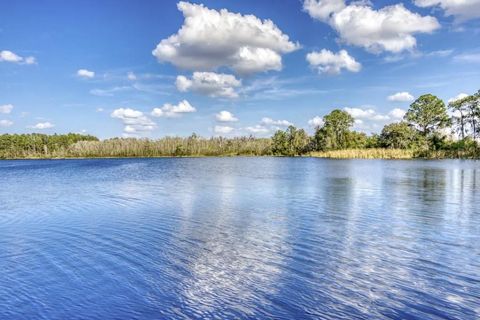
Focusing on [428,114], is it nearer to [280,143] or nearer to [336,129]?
[336,129]

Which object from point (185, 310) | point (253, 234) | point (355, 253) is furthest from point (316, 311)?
point (253, 234)

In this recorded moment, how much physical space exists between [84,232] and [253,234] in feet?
23.2

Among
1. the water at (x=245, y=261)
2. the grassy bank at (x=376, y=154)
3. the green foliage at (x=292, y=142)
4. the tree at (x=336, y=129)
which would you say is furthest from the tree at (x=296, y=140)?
the water at (x=245, y=261)

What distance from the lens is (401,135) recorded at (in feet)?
334

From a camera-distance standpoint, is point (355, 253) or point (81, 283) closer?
point (81, 283)

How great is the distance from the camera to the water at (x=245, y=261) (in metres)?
7.74

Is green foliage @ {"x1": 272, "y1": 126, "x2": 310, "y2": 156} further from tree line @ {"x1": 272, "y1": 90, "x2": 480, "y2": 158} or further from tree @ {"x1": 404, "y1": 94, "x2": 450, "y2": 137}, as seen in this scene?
tree @ {"x1": 404, "y1": 94, "x2": 450, "y2": 137}

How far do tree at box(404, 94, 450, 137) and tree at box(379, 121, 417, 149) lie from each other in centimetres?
248

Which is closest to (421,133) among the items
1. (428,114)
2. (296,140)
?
(428,114)

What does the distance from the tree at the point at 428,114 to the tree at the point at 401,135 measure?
2479 millimetres

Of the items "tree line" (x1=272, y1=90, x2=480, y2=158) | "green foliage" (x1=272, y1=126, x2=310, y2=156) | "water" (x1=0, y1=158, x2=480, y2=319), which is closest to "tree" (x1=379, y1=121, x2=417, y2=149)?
"tree line" (x1=272, y1=90, x2=480, y2=158)

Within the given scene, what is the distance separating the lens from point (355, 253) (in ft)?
37.5

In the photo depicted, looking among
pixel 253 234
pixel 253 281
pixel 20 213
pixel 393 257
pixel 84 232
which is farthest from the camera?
pixel 20 213

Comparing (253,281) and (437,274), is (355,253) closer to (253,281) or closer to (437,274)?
(437,274)
